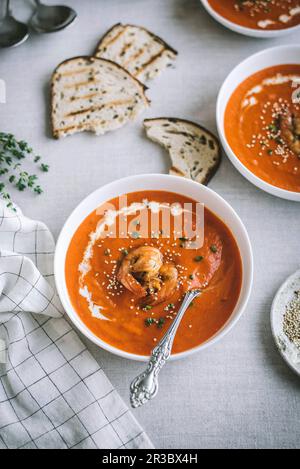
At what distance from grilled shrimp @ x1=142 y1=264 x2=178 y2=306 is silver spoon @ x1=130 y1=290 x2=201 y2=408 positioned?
0.32ft

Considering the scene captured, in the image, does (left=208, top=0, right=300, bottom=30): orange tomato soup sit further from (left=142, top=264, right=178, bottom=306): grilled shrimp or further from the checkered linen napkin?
the checkered linen napkin

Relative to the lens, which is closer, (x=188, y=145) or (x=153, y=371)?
(x=153, y=371)

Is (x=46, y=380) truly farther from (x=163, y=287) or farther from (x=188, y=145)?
(x=188, y=145)

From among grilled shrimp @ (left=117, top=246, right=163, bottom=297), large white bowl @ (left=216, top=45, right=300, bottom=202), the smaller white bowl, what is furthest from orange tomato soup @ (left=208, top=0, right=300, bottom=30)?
grilled shrimp @ (left=117, top=246, right=163, bottom=297)

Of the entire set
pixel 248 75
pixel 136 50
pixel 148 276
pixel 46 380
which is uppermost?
pixel 136 50

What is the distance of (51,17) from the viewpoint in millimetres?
2746

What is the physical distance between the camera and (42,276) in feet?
7.24

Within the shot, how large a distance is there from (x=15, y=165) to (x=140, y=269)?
2.83ft

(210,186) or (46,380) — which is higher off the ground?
(210,186)

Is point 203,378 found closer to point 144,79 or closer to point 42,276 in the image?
point 42,276

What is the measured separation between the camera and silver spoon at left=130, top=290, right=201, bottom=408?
5.93 feet

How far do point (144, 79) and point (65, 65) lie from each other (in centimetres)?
42

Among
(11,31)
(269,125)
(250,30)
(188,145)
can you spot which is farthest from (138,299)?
(11,31)

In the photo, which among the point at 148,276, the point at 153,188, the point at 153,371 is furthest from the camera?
the point at 153,188
